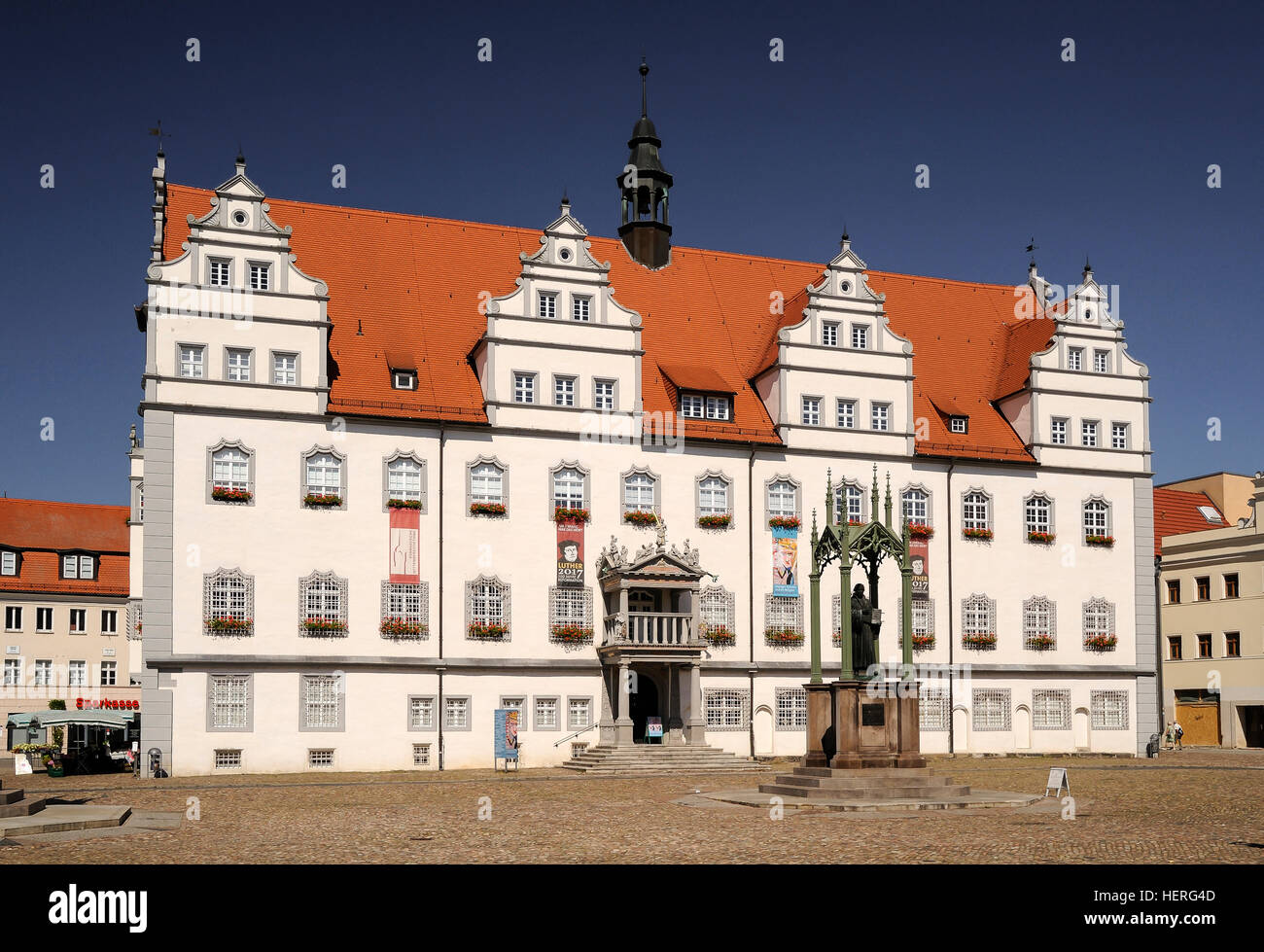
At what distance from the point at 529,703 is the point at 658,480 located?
7.98m

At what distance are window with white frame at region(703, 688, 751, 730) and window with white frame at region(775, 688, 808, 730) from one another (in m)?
1.09

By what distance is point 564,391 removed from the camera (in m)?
43.5

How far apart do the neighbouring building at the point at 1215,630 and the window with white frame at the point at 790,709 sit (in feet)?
72.2

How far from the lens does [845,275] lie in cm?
4716

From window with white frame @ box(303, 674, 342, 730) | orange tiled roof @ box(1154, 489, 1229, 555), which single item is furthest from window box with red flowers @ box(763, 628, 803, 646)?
orange tiled roof @ box(1154, 489, 1229, 555)

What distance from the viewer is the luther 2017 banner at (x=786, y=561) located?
44969 mm

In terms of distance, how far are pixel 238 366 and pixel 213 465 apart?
298 centimetres

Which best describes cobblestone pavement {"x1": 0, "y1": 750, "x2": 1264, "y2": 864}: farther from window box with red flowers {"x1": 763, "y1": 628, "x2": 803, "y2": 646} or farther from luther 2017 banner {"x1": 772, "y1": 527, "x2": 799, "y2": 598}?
luther 2017 banner {"x1": 772, "y1": 527, "x2": 799, "y2": 598}

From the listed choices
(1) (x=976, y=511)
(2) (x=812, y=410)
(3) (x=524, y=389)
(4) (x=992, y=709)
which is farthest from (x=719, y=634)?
(1) (x=976, y=511)

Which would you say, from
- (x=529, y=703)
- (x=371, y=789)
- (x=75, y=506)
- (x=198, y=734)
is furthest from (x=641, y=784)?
(x=75, y=506)

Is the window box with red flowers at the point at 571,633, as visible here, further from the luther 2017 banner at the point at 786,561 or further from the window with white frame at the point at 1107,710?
the window with white frame at the point at 1107,710
